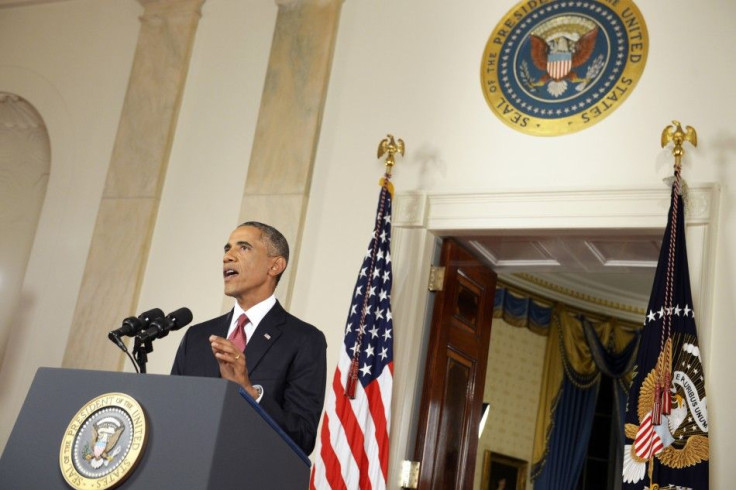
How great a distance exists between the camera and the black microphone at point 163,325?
9.28ft

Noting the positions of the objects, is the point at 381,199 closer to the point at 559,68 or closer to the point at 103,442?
the point at 559,68

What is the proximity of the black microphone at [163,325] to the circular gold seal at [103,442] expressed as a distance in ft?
1.26

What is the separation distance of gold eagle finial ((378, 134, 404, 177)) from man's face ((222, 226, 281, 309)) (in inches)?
98.3

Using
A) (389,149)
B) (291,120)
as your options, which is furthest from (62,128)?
(389,149)

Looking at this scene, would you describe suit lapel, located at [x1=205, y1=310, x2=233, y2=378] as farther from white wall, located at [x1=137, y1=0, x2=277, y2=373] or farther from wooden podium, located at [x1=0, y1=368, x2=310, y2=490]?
white wall, located at [x1=137, y1=0, x2=277, y2=373]

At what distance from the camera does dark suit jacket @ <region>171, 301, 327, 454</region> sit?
323 cm

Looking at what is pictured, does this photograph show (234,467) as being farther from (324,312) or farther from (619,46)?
(619,46)

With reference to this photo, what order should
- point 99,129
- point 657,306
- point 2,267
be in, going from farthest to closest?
1. point 2,267
2. point 99,129
3. point 657,306

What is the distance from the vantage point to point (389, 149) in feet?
19.5

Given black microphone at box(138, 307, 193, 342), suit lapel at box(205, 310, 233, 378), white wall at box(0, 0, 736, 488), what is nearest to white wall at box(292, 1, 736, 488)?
white wall at box(0, 0, 736, 488)

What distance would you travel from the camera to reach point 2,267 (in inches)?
310

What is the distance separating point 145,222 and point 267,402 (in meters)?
4.03

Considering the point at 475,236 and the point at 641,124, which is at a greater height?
the point at 641,124

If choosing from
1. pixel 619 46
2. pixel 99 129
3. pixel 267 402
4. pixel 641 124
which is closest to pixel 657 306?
pixel 641 124
